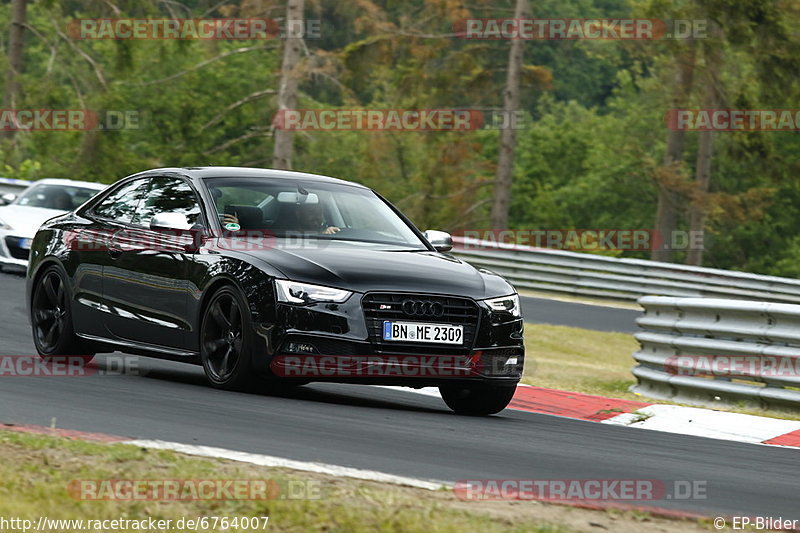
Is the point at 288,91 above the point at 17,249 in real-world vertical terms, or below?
above

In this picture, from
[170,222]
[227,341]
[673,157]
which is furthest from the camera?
[673,157]

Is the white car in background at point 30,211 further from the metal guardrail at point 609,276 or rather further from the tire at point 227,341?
the tire at point 227,341

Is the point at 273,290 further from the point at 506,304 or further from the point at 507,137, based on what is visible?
the point at 507,137

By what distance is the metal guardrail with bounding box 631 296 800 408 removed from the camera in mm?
11242

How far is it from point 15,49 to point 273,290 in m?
37.9

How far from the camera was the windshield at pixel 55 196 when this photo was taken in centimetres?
2067

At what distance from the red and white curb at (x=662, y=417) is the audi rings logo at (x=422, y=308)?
1.92 metres

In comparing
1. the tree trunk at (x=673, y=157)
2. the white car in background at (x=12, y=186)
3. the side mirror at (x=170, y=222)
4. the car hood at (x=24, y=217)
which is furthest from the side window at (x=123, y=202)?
the tree trunk at (x=673, y=157)

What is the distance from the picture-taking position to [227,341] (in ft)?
29.6

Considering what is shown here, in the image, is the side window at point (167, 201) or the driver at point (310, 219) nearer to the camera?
the driver at point (310, 219)

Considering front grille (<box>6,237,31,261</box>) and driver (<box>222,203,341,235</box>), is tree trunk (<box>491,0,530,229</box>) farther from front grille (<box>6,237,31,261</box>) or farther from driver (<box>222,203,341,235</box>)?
driver (<box>222,203,341,235</box>)

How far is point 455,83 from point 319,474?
36.6 meters

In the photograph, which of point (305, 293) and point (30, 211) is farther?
point (30, 211)

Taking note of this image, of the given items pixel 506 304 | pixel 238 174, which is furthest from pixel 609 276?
pixel 506 304
